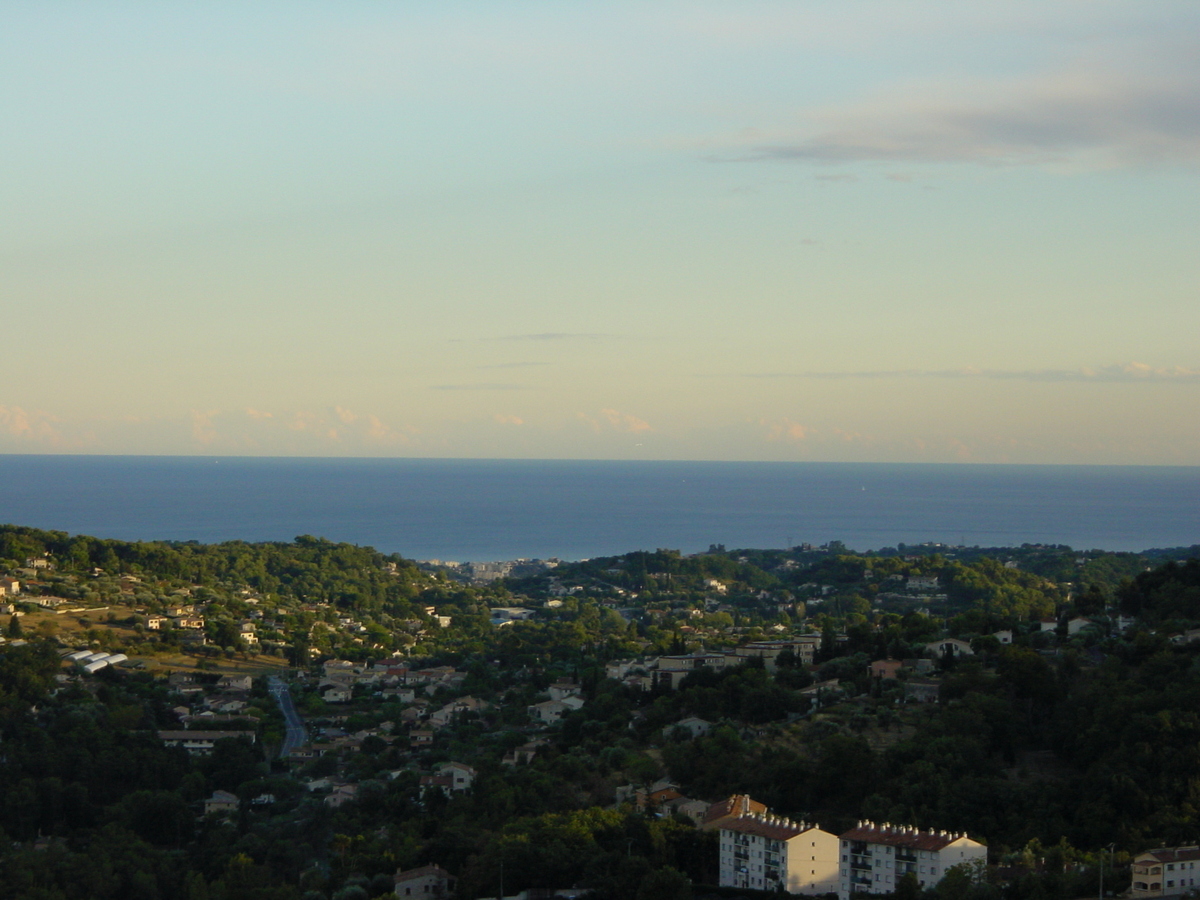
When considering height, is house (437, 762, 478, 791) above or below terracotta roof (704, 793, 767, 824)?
below

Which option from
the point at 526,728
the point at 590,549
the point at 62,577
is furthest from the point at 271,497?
the point at 526,728

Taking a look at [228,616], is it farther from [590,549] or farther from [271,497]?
[271,497]

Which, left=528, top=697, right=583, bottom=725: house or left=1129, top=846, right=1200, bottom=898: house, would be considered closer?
left=1129, top=846, right=1200, bottom=898: house

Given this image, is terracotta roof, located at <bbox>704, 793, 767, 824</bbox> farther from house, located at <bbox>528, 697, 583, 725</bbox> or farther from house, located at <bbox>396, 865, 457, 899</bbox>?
house, located at <bbox>528, 697, 583, 725</bbox>

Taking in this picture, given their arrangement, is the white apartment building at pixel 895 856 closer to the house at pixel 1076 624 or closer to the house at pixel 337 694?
the house at pixel 1076 624

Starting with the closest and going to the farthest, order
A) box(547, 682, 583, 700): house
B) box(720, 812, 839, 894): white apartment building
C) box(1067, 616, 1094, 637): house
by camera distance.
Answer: box(720, 812, 839, 894): white apartment building
box(1067, 616, 1094, 637): house
box(547, 682, 583, 700): house

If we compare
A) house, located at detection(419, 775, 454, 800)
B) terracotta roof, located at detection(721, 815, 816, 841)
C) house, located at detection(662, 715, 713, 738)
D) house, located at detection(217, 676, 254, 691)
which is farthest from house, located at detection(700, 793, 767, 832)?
house, located at detection(217, 676, 254, 691)

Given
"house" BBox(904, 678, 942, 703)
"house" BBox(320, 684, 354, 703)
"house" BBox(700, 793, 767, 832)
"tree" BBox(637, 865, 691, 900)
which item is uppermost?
"house" BBox(904, 678, 942, 703)
